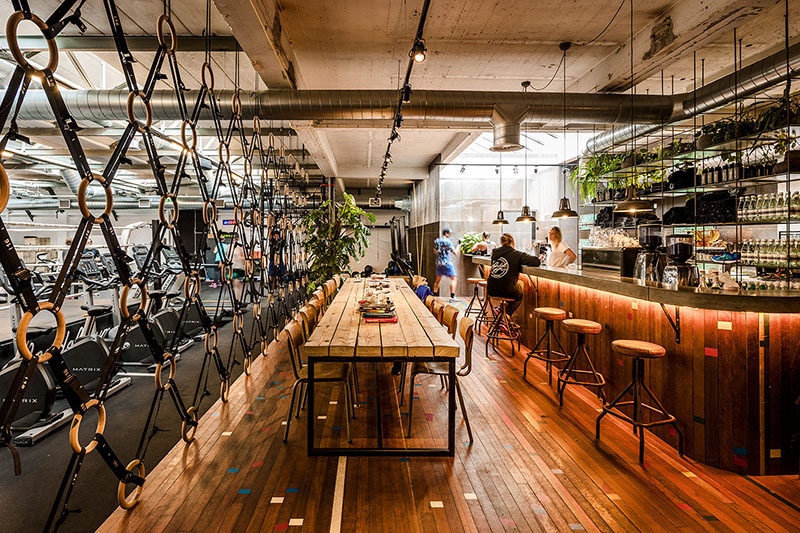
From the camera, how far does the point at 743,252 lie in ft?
17.5

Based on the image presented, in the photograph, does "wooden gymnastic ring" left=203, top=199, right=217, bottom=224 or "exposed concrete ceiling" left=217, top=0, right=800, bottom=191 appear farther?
"exposed concrete ceiling" left=217, top=0, right=800, bottom=191

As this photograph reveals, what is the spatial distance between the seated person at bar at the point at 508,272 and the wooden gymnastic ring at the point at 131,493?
413 centimetres

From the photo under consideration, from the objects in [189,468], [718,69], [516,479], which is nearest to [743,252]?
[718,69]

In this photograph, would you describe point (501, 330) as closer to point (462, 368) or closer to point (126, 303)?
point (462, 368)

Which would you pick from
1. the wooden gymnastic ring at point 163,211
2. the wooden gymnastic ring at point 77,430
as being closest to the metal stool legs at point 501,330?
the wooden gymnastic ring at point 163,211

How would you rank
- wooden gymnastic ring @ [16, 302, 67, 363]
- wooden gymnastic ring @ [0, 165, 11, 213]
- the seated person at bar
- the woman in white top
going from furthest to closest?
the woman in white top → the seated person at bar → wooden gymnastic ring @ [16, 302, 67, 363] → wooden gymnastic ring @ [0, 165, 11, 213]

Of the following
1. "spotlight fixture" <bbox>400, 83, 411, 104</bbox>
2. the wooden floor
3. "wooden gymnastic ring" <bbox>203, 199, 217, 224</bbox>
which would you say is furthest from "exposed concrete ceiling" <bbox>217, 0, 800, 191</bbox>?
the wooden floor

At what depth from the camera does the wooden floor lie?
2.34m

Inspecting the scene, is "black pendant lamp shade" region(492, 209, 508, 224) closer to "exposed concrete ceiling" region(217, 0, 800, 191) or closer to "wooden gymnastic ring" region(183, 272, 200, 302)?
"exposed concrete ceiling" region(217, 0, 800, 191)

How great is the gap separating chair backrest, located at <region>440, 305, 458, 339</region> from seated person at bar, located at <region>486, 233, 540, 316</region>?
5.29 feet

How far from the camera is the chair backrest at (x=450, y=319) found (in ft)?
12.1

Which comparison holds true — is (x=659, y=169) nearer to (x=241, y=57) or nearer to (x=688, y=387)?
(x=688, y=387)

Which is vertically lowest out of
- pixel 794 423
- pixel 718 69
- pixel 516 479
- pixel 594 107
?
pixel 516 479

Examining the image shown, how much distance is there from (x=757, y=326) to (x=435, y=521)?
93.5 inches
